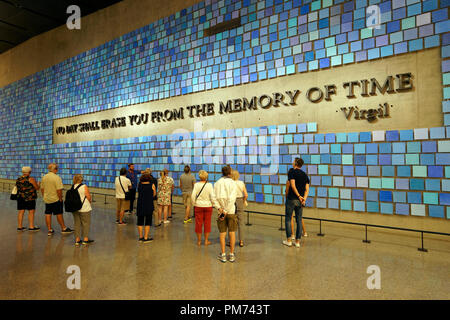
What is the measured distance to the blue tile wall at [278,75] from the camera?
5766 millimetres

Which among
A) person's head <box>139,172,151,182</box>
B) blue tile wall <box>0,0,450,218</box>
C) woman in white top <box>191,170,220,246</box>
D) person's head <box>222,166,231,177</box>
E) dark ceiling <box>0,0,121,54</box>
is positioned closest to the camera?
person's head <box>222,166,231,177</box>

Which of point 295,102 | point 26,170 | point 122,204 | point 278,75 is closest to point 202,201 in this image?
point 122,204

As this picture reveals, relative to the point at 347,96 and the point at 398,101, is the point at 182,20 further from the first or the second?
the point at 398,101

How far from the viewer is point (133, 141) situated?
37.4 feet

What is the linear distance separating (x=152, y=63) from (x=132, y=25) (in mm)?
2295

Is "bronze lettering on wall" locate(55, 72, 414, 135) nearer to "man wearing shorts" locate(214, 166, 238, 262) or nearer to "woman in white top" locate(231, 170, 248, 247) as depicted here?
"woman in white top" locate(231, 170, 248, 247)

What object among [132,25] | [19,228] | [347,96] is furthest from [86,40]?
[347,96]

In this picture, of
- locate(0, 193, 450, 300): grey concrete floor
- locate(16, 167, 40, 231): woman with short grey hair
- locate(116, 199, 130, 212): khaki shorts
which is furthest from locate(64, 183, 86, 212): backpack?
locate(116, 199, 130, 212): khaki shorts

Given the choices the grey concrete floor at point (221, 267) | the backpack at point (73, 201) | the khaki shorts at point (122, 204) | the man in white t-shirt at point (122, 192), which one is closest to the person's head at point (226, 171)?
the grey concrete floor at point (221, 267)

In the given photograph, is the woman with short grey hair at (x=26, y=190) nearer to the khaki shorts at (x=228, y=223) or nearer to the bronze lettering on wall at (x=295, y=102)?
→ the khaki shorts at (x=228, y=223)

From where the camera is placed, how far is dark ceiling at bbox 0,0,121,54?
12.1 meters

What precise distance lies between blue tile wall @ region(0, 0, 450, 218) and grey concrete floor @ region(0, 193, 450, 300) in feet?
4.08

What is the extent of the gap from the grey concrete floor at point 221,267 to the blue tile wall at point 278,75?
1.24 metres

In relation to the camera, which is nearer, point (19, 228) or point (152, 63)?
point (19, 228)
